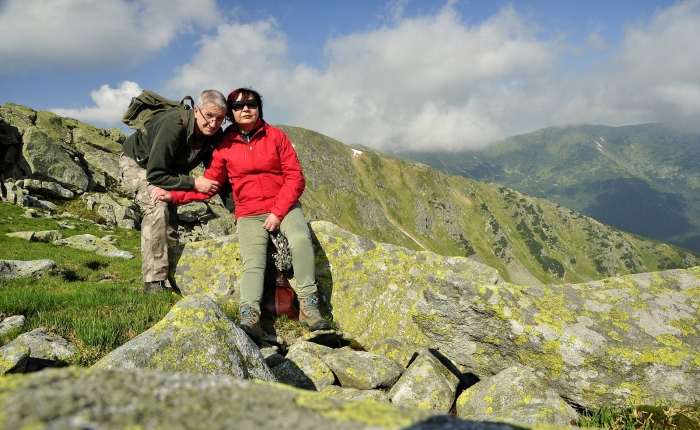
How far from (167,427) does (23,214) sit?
49.4 metres

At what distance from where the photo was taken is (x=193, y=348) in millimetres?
4867

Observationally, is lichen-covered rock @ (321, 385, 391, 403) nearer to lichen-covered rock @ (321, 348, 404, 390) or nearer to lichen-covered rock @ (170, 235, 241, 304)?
lichen-covered rock @ (321, 348, 404, 390)

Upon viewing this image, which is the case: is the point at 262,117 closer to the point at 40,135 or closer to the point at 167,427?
the point at 167,427

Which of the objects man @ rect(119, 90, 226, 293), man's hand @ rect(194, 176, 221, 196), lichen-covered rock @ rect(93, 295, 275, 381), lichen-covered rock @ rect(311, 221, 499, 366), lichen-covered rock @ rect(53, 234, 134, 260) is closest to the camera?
lichen-covered rock @ rect(93, 295, 275, 381)

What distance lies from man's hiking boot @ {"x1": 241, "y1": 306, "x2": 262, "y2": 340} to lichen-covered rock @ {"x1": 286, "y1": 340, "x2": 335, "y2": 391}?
3.16ft

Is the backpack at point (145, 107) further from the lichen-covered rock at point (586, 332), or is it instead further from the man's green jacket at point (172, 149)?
the lichen-covered rock at point (586, 332)

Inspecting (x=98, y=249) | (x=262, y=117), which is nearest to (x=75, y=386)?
(x=262, y=117)

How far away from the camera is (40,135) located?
2056 inches

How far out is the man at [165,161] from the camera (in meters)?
8.82

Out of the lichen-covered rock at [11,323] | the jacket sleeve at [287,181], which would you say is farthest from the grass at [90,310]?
the jacket sleeve at [287,181]

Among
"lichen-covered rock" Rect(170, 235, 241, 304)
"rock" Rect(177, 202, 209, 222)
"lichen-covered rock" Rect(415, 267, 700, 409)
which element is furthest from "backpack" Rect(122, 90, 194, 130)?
"rock" Rect(177, 202, 209, 222)

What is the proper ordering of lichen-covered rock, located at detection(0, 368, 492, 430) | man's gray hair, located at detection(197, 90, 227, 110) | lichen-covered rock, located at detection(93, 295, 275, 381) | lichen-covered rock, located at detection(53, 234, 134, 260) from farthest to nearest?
1. lichen-covered rock, located at detection(53, 234, 134, 260)
2. man's gray hair, located at detection(197, 90, 227, 110)
3. lichen-covered rock, located at detection(93, 295, 275, 381)
4. lichen-covered rock, located at detection(0, 368, 492, 430)

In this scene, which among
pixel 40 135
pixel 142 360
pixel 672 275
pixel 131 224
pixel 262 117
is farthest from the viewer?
pixel 40 135

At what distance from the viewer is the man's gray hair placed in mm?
8328
